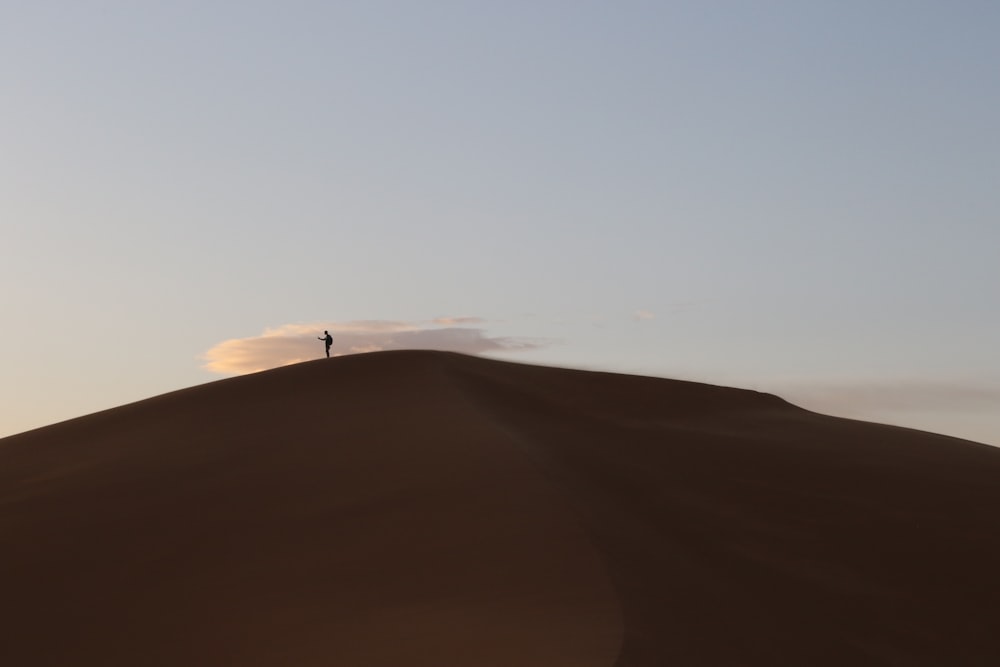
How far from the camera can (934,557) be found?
1469 centimetres

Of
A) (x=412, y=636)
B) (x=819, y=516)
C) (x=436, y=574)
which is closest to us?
(x=412, y=636)

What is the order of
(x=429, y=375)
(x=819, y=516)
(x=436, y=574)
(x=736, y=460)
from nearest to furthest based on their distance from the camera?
1. (x=436, y=574)
2. (x=819, y=516)
3. (x=736, y=460)
4. (x=429, y=375)

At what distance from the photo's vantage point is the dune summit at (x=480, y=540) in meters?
10.3

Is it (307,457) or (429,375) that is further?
(429,375)

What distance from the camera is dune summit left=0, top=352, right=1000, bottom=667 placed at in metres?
10.3

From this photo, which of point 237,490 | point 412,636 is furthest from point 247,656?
point 237,490

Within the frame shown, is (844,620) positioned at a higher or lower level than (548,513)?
lower

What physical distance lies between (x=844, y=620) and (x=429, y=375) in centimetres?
1186

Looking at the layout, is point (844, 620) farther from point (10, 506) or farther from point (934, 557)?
point (10, 506)

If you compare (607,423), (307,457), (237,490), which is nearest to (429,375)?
(607,423)

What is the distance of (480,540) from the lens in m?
12.1

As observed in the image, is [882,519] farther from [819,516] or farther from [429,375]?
[429,375]

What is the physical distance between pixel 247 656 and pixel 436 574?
2.19 m

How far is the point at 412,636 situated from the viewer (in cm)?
968
